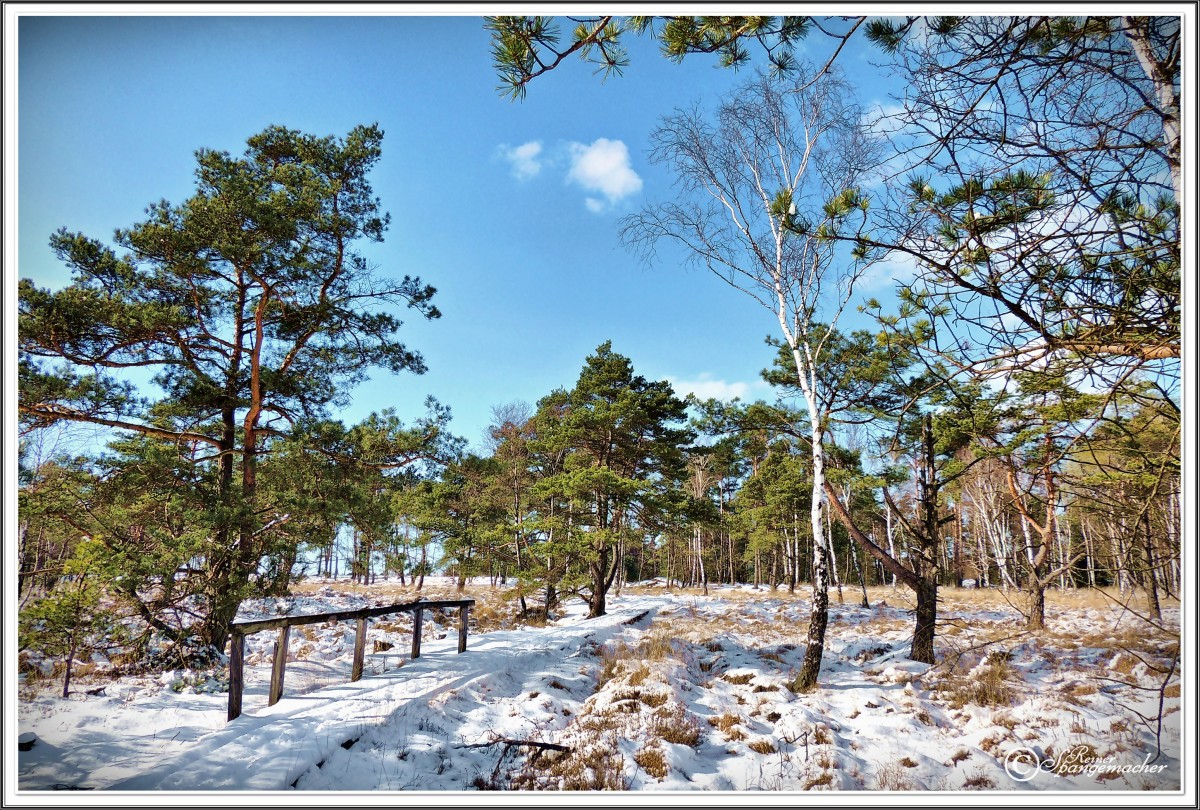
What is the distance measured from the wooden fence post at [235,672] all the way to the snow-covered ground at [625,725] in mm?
128

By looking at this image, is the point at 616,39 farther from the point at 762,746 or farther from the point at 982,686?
the point at 982,686

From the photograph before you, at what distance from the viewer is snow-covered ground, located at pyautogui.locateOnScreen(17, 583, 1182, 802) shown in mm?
3305

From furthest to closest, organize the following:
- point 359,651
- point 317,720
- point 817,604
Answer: point 817,604
point 359,651
point 317,720

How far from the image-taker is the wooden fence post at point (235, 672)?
4.37m

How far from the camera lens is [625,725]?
15.2ft

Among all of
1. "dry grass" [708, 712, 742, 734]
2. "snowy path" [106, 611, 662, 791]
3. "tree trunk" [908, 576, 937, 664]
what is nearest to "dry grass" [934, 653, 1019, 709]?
"tree trunk" [908, 576, 937, 664]

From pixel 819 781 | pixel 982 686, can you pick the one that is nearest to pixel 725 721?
pixel 819 781

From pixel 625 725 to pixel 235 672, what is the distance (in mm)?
3610

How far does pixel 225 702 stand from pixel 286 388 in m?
4.33

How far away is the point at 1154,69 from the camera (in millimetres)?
2328

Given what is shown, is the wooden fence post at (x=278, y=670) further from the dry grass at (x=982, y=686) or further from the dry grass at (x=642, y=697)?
the dry grass at (x=982, y=686)

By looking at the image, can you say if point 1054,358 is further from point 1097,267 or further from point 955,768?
point 955,768

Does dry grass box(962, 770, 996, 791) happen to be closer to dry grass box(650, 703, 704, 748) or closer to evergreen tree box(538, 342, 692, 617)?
dry grass box(650, 703, 704, 748)

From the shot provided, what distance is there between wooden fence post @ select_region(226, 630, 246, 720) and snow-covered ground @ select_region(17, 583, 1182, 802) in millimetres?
128
